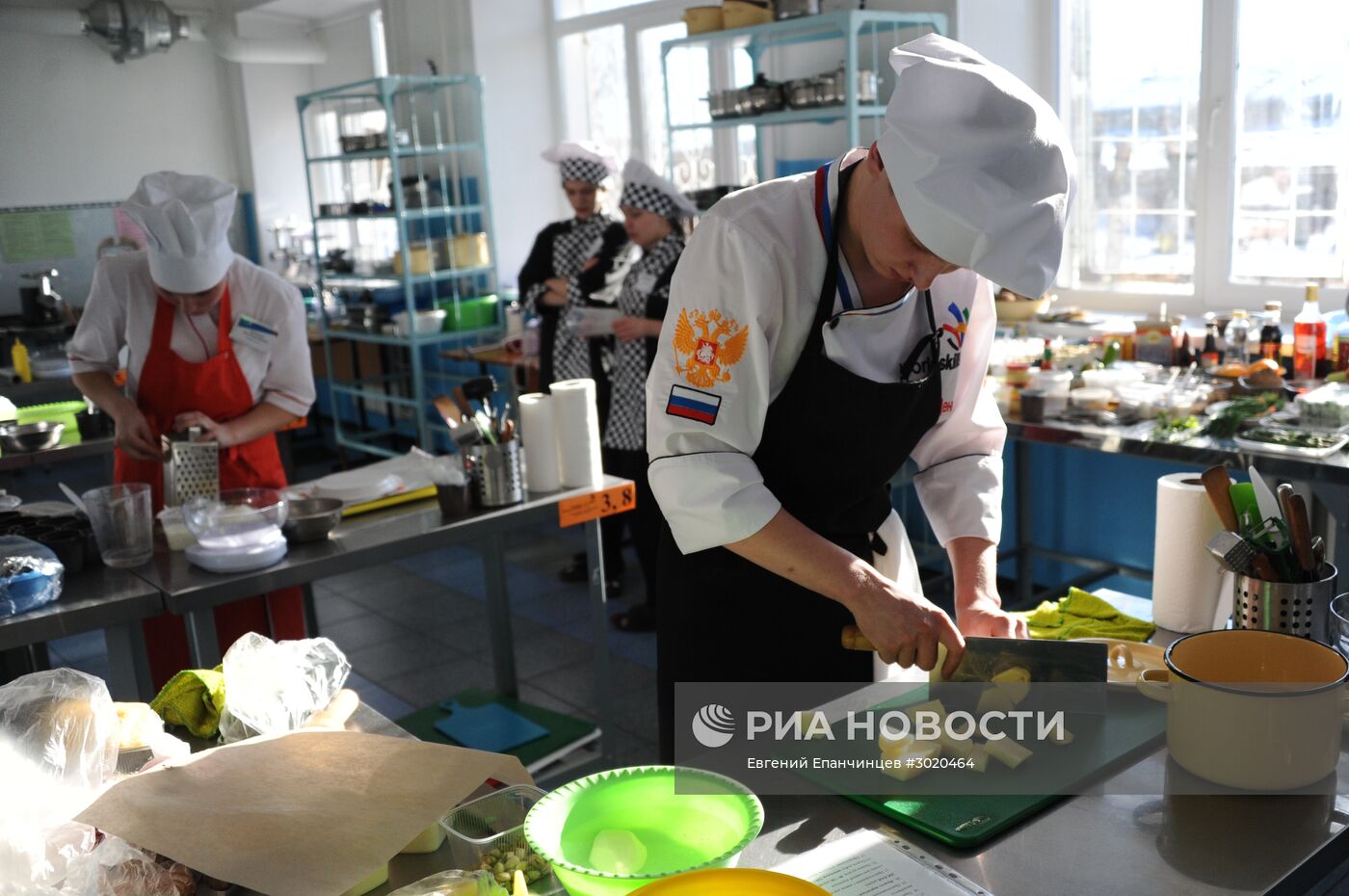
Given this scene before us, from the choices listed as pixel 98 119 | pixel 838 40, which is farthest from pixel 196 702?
pixel 98 119

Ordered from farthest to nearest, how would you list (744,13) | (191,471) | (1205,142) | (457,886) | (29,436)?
(744,13)
(1205,142)
(29,436)
(191,471)
(457,886)

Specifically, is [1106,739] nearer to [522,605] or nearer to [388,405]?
[522,605]

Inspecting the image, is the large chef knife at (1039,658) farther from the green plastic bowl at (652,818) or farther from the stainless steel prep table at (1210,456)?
the stainless steel prep table at (1210,456)

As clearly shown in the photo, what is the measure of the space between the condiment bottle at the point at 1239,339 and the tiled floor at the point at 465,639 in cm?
228

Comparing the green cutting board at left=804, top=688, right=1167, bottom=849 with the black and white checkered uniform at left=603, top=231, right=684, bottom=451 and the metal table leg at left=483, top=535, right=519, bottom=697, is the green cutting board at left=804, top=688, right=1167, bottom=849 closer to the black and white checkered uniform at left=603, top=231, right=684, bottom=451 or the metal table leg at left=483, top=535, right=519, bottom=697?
the metal table leg at left=483, top=535, right=519, bottom=697

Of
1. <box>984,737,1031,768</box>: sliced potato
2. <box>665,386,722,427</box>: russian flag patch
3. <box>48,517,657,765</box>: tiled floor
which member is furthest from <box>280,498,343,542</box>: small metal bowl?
<box>984,737,1031,768</box>: sliced potato

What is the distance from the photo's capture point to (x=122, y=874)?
120cm

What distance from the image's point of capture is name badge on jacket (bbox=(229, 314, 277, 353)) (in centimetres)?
306

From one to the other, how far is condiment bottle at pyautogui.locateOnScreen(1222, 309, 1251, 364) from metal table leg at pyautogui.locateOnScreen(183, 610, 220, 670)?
3260 millimetres

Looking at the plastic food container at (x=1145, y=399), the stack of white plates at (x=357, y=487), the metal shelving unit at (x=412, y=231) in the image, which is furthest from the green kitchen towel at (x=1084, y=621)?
the metal shelving unit at (x=412, y=231)

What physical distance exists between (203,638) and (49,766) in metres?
1.19

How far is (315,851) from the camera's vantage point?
123cm

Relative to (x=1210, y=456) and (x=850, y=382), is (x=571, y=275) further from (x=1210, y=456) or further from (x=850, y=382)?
(x=850, y=382)

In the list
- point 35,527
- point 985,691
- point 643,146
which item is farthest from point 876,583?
point 643,146
